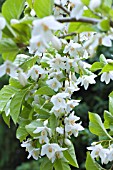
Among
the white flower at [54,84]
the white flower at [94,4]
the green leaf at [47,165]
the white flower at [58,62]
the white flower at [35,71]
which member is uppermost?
the white flower at [94,4]

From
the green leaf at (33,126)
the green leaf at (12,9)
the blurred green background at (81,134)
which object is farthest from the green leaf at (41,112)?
the blurred green background at (81,134)

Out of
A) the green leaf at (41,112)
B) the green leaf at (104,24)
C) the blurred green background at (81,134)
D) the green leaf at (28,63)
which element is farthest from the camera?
the blurred green background at (81,134)

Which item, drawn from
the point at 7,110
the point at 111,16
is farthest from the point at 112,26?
the point at 7,110

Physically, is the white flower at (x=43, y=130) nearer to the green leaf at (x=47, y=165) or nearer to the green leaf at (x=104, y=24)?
the green leaf at (x=47, y=165)

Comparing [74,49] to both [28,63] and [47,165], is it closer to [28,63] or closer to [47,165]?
[28,63]

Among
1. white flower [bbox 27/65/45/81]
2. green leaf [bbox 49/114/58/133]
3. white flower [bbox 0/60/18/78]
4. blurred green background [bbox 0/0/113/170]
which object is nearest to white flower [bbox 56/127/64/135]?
green leaf [bbox 49/114/58/133]

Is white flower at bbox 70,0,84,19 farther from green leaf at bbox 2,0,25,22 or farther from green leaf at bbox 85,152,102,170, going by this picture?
green leaf at bbox 85,152,102,170
